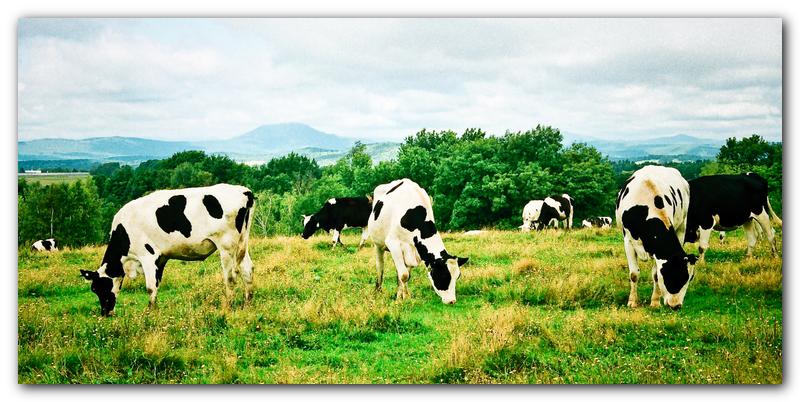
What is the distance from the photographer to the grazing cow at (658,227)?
7.46 m

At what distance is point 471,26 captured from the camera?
7.95 meters

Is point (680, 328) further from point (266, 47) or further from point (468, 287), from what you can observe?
point (266, 47)

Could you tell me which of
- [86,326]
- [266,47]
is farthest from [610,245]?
[86,326]

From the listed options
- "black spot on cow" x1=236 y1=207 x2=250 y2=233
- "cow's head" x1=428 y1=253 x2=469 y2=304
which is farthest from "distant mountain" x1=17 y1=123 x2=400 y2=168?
"cow's head" x1=428 y1=253 x2=469 y2=304

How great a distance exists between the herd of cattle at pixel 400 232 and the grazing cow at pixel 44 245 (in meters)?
0.02

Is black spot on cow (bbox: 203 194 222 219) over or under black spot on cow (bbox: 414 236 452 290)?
over

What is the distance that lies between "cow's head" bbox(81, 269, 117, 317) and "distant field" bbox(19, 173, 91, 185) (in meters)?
1.35

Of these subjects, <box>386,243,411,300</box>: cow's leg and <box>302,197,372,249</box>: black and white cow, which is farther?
<box>302,197,372,249</box>: black and white cow

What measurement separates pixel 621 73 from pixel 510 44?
171cm

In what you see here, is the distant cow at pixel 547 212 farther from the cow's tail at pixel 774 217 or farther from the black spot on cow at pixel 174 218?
the black spot on cow at pixel 174 218

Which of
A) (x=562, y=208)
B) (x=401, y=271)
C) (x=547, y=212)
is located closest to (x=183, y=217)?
(x=401, y=271)

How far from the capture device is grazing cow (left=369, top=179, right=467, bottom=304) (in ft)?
27.1

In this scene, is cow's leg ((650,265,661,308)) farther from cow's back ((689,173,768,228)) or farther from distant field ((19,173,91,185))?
distant field ((19,173,91,185))

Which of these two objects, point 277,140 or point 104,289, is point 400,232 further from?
point 104,289
